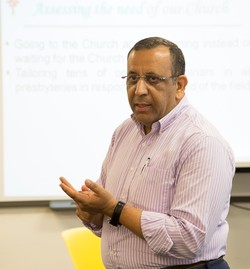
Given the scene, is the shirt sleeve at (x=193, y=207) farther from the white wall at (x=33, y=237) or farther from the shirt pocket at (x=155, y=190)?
the white wall at (x=33, y=237)

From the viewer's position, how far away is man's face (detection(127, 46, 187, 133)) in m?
1.93

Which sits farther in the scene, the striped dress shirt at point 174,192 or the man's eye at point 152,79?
the man's eye at point 152,79

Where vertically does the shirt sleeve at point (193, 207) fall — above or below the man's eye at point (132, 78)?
below

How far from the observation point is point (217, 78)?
3.54 m

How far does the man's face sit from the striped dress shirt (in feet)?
0.17

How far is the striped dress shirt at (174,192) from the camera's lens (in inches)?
71.0

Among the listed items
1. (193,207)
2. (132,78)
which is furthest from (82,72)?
(193,207)

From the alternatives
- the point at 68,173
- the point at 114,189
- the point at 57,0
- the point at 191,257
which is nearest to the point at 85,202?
the point at 114,189

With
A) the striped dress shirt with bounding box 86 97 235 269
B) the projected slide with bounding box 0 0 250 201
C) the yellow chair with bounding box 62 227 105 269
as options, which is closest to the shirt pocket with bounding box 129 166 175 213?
the striped dress shirt with bounding box 86 97 235 269

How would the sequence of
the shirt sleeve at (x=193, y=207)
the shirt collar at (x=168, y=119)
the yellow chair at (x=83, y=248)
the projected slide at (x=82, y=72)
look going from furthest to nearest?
the projected slide at (x=82, y=72) < the yellow chair at (x=83, y=248) < the shirt collar at (x=168, y=119) < the shirt sleeve at (x=193, y=207)

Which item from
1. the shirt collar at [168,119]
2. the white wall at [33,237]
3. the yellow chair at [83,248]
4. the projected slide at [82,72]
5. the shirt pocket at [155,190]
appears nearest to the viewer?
the shirt pocket at [155,190]

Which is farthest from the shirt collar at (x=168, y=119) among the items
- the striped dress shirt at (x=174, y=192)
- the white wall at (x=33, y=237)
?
the white wall at (x=33, y=237)

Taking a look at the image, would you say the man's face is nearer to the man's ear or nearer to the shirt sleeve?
the man's ear

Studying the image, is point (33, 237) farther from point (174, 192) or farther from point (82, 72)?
point (174, 192)
